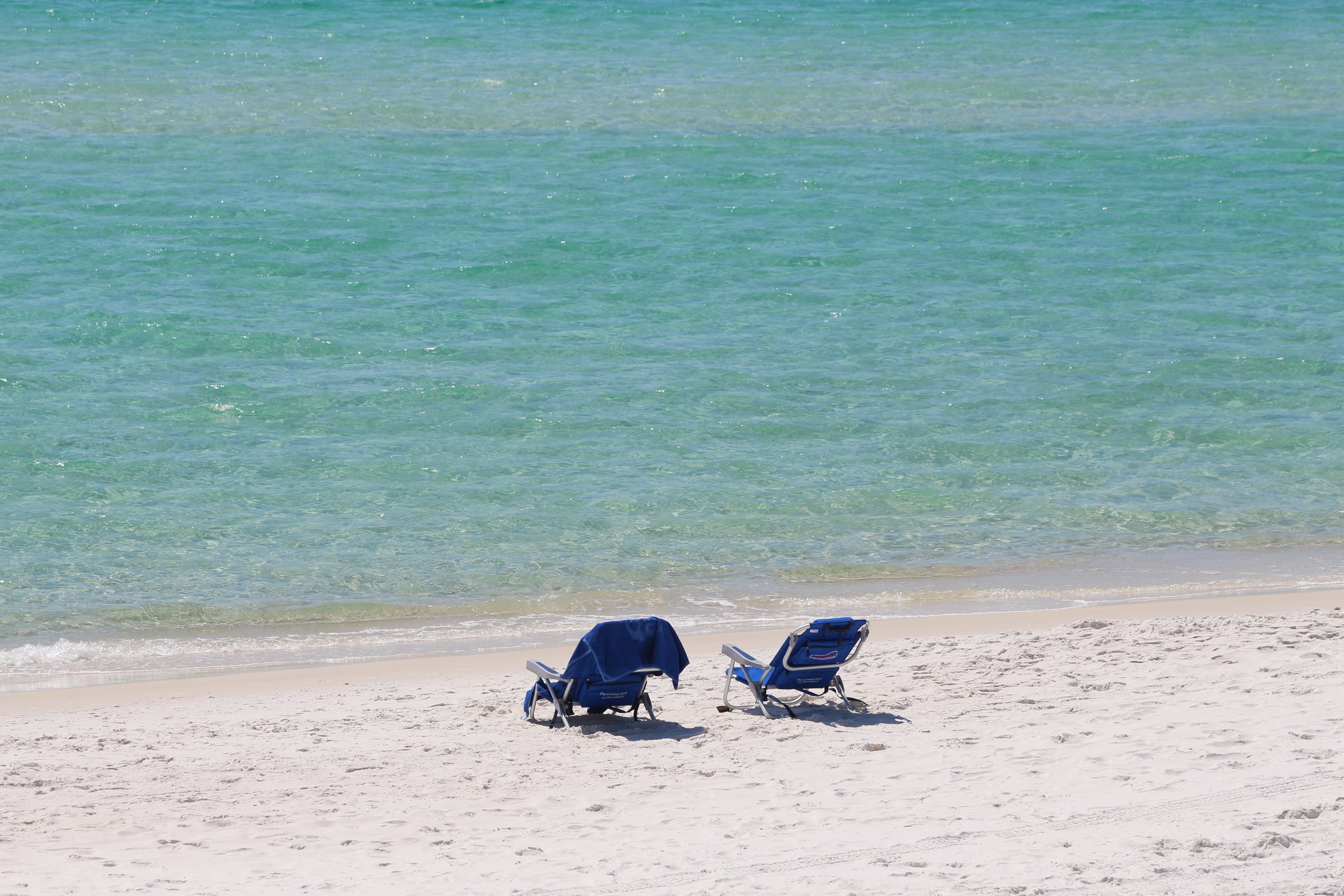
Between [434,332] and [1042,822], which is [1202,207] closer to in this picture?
[434,332]

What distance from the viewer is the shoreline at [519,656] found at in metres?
9.91

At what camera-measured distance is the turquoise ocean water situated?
12.5 metres

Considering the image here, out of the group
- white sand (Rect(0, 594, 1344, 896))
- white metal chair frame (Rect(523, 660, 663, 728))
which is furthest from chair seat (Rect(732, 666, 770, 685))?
white metal chair frame (Rect(523, 660, 663, 728))

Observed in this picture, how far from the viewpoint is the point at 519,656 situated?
10727 mm

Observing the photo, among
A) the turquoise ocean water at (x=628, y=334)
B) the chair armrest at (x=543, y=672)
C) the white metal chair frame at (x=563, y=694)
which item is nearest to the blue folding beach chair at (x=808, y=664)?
the white metal chair frame at (x=563, y=694)

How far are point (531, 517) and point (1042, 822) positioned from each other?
7353 mm

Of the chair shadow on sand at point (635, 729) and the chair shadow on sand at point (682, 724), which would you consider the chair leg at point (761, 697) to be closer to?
the chair shadow on sand at point (682, 724)

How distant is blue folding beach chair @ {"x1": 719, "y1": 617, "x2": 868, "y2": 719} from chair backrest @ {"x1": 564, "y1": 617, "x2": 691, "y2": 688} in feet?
1.49

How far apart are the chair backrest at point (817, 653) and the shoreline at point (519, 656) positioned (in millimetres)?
1393

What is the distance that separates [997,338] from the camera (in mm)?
19281

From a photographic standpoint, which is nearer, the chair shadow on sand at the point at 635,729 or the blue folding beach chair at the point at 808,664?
the chair shadow on sand at the point at 635,729

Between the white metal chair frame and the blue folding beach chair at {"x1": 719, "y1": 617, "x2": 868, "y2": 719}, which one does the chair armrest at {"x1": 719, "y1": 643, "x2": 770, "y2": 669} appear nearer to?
the blue folding beach chair at {"x1": 719, "y1": 617, "x2": 868, "y2": 719}

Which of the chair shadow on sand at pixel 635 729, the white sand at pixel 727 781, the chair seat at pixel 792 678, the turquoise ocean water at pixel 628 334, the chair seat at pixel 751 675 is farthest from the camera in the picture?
the turquoise ocean water at pixel 628 334

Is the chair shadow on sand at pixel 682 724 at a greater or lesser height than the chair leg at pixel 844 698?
lesser
